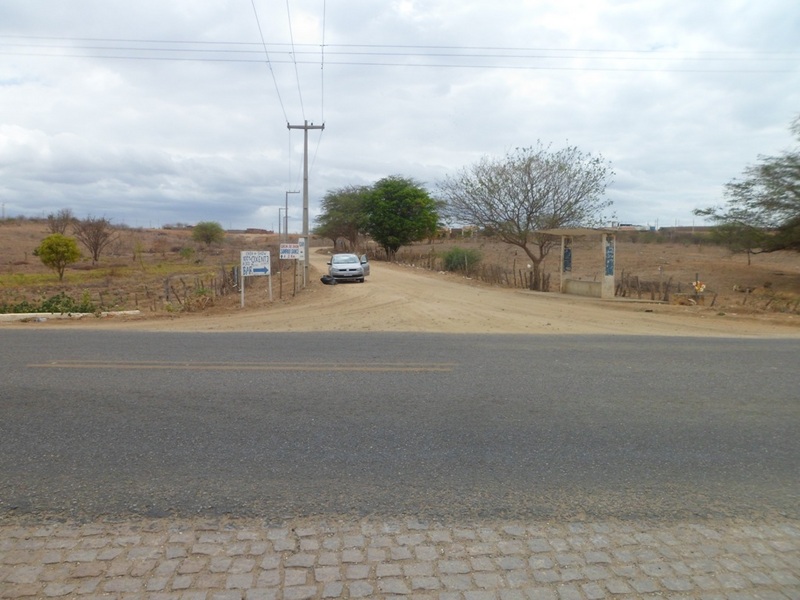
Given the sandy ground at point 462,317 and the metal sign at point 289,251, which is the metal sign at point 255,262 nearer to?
the sandy ground at point 462,317

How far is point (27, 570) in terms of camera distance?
3879 mm

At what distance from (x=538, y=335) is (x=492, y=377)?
5.65 meters

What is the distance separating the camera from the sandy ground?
1653 cm

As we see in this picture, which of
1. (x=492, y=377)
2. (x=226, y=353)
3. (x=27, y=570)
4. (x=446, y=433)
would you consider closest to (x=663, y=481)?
(x=446, y=433)

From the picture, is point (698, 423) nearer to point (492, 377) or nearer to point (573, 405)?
point (573, 405)

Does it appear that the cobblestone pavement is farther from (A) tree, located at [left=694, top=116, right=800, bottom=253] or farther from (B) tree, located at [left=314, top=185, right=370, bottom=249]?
(B) tree, located at [left=314, top=185, right=370, bottom=249]

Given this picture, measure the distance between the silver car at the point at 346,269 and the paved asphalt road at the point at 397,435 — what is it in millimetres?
20475

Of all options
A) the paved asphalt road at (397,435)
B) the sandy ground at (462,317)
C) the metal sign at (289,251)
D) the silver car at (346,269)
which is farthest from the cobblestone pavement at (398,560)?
the silver car at (346,269)

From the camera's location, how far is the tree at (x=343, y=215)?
65.8 meters

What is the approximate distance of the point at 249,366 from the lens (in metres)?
9.49

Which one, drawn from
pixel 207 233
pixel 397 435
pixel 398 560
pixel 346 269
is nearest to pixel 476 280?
pixel 346 269

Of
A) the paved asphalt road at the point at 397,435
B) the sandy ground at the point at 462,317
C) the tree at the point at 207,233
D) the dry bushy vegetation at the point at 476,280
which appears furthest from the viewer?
the tree at the point at 207,233

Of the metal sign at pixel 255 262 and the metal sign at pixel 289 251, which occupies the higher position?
the metal sign at pixel 289 251

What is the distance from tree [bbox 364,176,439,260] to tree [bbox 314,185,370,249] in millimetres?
5667
